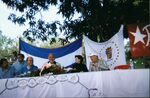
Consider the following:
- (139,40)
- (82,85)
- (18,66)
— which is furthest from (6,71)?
(139,40)

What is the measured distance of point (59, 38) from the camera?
17.3 meters

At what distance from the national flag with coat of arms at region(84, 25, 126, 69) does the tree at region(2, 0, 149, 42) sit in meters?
1.85

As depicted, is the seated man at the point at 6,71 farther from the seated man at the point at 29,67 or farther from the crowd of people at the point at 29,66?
the seated man at the point at 29,67

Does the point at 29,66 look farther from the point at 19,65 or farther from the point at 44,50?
the point at 44,50

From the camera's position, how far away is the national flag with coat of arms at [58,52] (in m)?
14.2

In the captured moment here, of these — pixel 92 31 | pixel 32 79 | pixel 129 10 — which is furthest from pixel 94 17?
pixel 32 79

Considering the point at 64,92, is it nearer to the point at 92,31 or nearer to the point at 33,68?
the point at 33,68

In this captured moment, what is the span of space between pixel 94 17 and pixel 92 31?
594 mm

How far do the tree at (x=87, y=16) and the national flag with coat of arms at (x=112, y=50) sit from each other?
185 centimetres

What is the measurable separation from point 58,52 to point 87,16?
8.47ft

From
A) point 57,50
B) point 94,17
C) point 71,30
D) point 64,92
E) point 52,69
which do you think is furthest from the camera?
point 71,30

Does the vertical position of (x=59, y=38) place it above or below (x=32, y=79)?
above

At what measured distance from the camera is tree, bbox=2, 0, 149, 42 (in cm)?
1497

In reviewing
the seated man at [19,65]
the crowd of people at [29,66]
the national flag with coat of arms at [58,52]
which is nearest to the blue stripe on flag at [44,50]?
the national flag with coat of arms at [58,52]
